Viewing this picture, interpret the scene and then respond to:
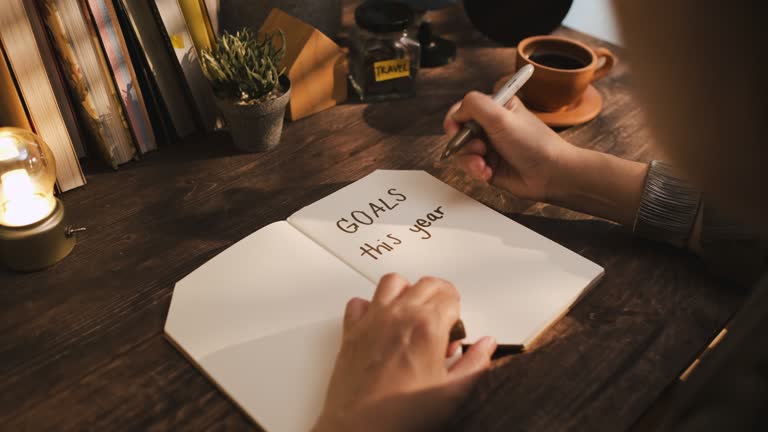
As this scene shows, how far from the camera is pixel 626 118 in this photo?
112cm

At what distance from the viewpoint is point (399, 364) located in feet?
2.01

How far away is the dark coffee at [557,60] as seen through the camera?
1.09 meters

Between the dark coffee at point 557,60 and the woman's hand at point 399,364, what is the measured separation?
59 cm

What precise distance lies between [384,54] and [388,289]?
0.61 meters

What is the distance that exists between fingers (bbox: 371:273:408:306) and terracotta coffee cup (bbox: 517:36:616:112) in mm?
540

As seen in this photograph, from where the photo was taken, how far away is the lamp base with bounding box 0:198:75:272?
76 centimetres

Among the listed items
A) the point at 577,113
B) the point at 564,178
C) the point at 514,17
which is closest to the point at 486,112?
the point at 564,178

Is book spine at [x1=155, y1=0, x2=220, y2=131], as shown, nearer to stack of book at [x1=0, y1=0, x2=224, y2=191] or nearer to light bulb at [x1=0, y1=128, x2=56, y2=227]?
stack of book at [x1=0, y1=0, x2=224, y2=191]

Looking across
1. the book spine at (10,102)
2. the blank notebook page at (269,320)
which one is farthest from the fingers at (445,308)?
the book spine at (10,102)

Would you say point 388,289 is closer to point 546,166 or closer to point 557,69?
point 546,166

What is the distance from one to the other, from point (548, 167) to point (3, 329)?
2.46ft

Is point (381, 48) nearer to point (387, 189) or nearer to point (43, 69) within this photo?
point (387, 189)

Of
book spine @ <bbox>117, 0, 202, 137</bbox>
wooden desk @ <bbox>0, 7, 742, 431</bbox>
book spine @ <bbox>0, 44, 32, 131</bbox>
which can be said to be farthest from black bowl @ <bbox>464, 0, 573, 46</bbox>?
book spine @ <bbox>0, 44, 32, 131</bbox>

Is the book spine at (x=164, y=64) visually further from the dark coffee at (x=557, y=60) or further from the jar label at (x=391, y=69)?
the dark coffee at (x=557, y=60)
